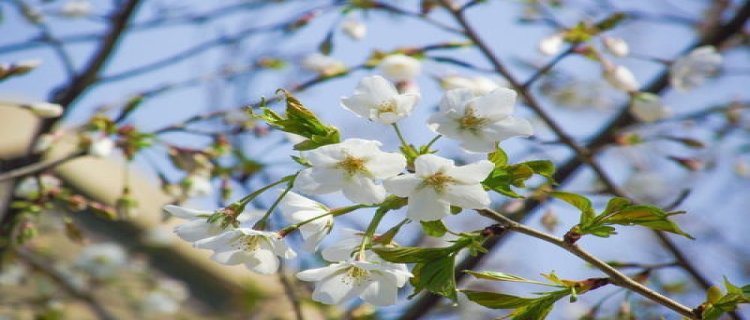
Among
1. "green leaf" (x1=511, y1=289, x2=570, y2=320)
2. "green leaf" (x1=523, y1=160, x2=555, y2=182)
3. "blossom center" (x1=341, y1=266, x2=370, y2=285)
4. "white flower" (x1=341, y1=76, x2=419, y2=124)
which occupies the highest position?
"white flower" (x1=341, y1=76, x2=419, y2=124)

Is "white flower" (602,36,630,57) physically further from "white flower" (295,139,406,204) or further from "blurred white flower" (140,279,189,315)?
"blurred white flower" (140,279,189,315)

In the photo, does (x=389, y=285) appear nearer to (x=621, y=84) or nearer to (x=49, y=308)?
(x=621, y=84)

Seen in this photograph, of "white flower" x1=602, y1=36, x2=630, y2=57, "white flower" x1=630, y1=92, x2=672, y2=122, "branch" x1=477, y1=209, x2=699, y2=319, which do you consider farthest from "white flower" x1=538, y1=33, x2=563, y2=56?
"branch" x1=477, y1=209, x2=699, y2=319

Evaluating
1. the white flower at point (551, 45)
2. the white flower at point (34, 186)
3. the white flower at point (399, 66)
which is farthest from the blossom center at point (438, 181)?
the white flower at point (551, 45)

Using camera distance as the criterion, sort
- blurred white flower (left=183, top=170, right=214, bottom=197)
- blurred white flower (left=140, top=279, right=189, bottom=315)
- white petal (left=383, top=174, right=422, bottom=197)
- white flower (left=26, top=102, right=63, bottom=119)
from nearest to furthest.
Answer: white petal (left=383, top=174, right=422, bottom=197), white flower (left=26, top=102, right=63, bottom=119), blurred white flower (left=183, top=170, right=214, bottom=197), blurred white flower (left=140, top=279, right=189, bottom=315)

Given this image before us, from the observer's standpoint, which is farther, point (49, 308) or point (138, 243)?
point (138, 243)

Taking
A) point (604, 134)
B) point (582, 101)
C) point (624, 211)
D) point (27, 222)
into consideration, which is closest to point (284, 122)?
point (624, 211)
